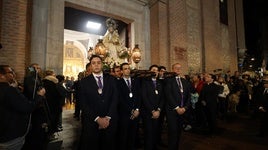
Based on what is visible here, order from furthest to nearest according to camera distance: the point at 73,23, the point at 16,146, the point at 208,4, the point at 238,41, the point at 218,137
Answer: the point at 238,41, the point at 208,4, the point at 73,23, the point at 218,137, the point at 16,146

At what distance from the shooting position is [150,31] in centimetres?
1004

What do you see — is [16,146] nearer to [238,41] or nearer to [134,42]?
[134,42]

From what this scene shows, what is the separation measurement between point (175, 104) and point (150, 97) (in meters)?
0.56

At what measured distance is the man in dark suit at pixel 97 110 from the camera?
9.43 feet

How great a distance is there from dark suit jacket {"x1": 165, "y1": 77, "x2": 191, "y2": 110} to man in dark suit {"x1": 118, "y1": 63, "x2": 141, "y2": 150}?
69cm

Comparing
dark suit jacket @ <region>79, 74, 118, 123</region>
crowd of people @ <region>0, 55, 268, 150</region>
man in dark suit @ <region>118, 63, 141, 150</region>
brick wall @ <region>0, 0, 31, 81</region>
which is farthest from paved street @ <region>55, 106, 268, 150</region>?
brick wall @ <region>0, 0, 31, 81</region>

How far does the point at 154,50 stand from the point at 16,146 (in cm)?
802

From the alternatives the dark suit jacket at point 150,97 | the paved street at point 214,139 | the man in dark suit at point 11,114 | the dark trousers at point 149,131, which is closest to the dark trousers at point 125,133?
the dark trousers at point 149,131

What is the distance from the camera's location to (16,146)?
257cm

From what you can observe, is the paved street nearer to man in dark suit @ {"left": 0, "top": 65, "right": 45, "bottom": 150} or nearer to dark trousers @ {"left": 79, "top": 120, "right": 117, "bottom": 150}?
dark trousers @ {"left": 79, "top": 120, "right": 117, "bottom": 150}

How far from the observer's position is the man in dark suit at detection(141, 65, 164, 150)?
12.9ft

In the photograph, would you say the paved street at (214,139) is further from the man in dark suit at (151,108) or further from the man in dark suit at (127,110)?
the man in dark suit at (127,110)

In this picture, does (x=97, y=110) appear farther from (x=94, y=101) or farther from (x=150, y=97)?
(x=150, y=97)

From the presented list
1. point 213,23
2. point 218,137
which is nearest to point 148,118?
point 218,137
